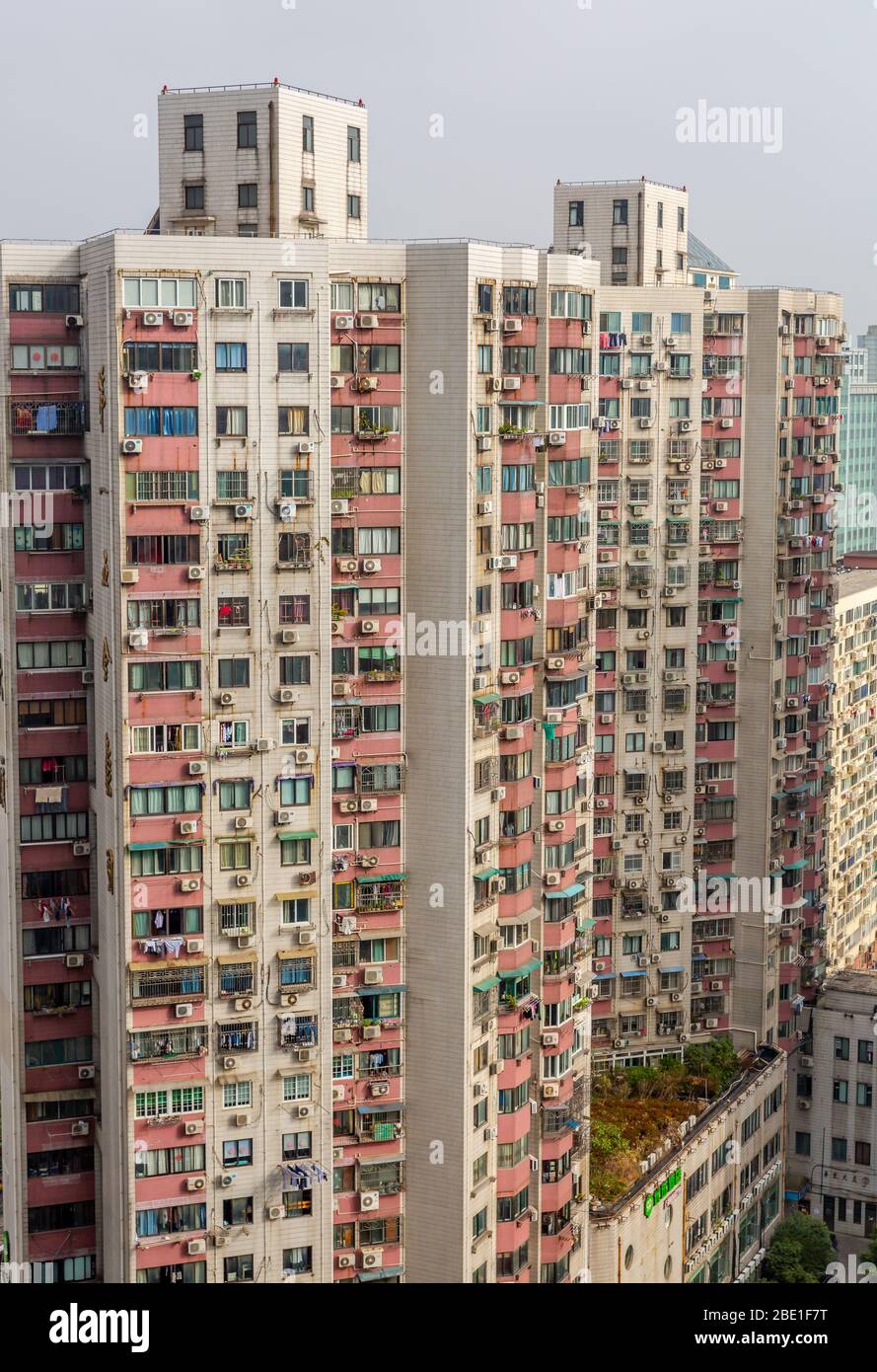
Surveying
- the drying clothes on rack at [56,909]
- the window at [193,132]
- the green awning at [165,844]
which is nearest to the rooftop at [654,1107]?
the drying clothes on rack at [56,909]

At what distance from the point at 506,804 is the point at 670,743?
1716 cm

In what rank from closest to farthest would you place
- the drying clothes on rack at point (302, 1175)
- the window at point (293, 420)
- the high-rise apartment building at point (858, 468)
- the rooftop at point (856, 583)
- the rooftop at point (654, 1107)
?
the window at point (293, 420), the drying clothes on rack at point (302, 1175), the rooftop at point (654, 1107), the rooftop at point (856, 583), the high-rise apartment building at point (858, 468)

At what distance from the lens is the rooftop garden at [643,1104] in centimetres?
4528

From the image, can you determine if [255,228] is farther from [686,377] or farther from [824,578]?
[824,578]

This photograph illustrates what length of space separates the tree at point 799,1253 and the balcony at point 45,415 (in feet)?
111

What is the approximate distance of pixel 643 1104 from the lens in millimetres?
50188

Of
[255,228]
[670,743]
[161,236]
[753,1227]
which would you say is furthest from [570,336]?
[753,1227]

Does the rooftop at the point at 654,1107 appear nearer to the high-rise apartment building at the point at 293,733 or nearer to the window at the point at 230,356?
the high-rise apartment building at the point at 293,733

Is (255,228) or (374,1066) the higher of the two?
(255,228)

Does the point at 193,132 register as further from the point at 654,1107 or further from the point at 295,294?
the point at 654,1107

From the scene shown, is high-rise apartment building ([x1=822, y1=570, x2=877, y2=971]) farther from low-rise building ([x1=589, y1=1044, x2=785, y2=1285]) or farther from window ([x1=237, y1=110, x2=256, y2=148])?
window ([x1=237, y1=110, x2=256, y2=148])

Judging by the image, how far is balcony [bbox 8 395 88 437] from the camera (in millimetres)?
34375

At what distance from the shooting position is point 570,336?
3744cm

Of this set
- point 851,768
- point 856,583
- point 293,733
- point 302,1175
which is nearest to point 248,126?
point 293,733
